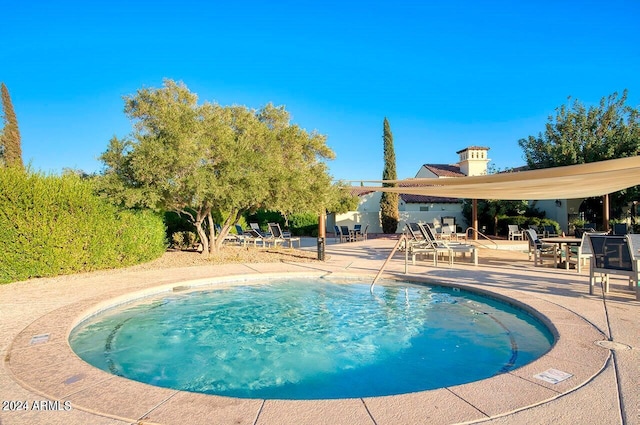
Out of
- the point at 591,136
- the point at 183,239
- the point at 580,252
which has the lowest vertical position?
the point at 580,252

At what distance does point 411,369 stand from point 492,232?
67.8ft

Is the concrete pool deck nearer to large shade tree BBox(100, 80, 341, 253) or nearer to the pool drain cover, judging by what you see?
the pool drain cover

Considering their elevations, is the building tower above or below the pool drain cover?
above

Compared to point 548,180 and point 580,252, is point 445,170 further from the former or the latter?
point 548,180

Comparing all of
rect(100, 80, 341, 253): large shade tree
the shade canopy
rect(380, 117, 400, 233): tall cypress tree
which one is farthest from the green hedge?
rect(380, 117, 400, 233): tall cypress tree

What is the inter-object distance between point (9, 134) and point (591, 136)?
33.1 meters

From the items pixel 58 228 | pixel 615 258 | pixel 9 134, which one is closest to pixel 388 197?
pixel 615 258

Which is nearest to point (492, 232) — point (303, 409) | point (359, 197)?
point (359, 197)

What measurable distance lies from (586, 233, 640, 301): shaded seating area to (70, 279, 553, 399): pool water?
1.62 m

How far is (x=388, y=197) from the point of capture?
27.5m

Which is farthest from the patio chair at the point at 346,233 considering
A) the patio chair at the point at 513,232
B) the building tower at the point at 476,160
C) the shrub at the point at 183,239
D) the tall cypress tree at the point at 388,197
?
the building tower at the point at 476,160

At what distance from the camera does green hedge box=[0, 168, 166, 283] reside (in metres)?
8.22

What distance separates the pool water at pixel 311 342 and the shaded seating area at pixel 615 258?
1.62m

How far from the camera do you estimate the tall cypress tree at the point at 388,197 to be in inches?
1086
